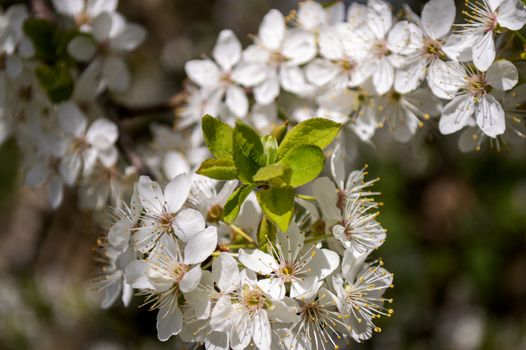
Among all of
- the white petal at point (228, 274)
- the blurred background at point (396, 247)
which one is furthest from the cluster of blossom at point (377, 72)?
the blurred background at point (396, 247)

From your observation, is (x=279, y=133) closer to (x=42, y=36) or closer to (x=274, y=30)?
(x=274, y=30)

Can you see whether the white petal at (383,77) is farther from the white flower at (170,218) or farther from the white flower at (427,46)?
the white flower at (170,218)

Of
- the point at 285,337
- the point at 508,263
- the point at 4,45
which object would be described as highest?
the point at 4,45

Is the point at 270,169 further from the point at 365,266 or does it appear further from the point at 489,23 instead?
the point at 489,23

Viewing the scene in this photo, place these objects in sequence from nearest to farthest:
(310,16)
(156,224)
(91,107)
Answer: (156,224) → (310,16) → (91,107)

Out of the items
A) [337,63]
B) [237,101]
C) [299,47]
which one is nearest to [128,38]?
[237,101]

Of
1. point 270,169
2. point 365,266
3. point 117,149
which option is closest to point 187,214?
point 270,169
